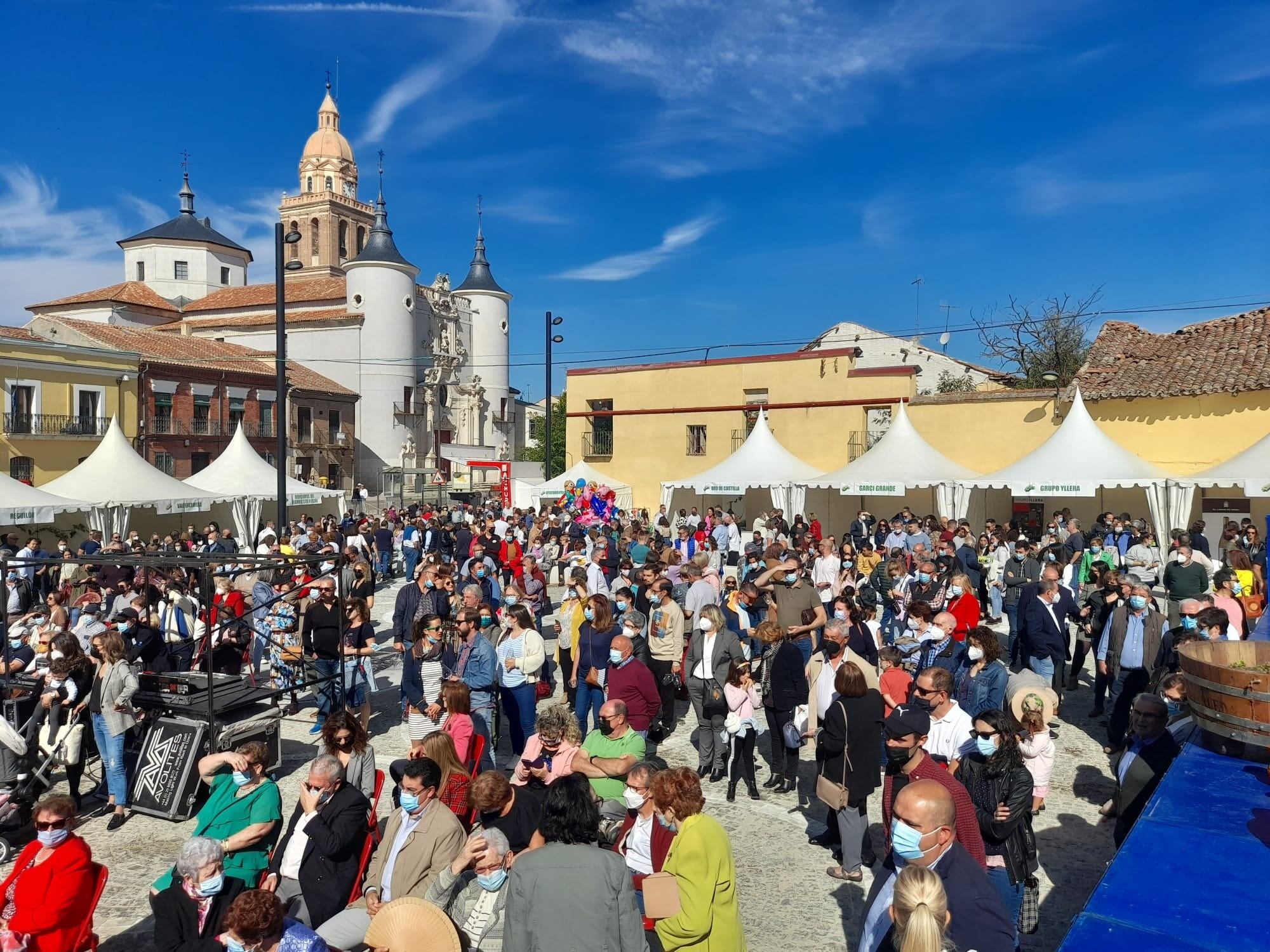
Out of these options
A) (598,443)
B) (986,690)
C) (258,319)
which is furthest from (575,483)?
(258,319)

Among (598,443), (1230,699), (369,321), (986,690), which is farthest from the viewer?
(369,321)

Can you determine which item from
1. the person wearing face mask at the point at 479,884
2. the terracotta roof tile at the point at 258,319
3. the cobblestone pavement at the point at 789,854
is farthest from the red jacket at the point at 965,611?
the terracotta roof tile at the point at 258,319

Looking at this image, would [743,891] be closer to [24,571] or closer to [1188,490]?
[24,571]

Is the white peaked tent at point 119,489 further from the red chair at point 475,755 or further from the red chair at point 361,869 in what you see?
the red chair at point 361,869

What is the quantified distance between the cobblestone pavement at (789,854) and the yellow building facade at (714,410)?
19323 mm

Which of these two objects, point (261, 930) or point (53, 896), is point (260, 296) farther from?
point (261, 930)

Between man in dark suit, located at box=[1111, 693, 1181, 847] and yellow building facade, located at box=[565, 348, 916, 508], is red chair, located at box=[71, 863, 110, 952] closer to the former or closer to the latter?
man in dark suit, located at box=[1111, 693, 1181, 847]

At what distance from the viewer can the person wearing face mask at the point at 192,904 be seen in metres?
3.81

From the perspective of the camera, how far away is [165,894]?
152 inches

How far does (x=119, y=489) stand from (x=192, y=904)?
17.7m

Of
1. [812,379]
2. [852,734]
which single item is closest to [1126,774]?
[852,734]

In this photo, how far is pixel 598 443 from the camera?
32.9 meters

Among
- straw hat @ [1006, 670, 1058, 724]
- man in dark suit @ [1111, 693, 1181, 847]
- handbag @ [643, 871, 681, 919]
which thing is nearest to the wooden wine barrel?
man in dark suit @ [1111, 693, 1181, 847]

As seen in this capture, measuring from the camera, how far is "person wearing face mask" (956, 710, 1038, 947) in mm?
4285
